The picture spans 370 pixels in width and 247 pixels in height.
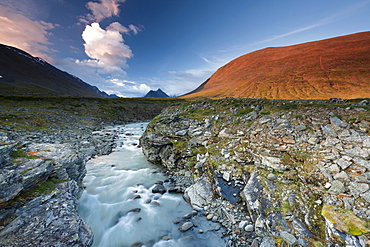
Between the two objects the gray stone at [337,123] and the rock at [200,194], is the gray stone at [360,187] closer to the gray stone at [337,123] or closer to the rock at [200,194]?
the gray stone at [337,123]

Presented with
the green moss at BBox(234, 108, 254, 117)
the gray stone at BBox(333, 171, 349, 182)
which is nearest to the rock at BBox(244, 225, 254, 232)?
the gray stone at BBox(333, 171, 349, 182)

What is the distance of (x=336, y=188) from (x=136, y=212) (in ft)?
31.0

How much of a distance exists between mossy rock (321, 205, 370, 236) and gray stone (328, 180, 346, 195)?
696 mm

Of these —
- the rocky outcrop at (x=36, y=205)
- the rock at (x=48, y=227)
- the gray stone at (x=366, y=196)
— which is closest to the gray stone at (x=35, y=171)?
the rocky outcrop at (x=36, y=205)

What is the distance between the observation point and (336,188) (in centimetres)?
558

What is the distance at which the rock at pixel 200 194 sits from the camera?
762cm

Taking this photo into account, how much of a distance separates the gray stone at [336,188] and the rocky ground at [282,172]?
3 centimetres

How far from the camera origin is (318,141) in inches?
294

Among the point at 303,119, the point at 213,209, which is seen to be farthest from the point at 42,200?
the point at 303,119

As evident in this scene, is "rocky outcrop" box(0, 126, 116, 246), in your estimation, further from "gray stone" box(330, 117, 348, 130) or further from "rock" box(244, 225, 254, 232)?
"gray stone" box(330, 117, 348, 130)

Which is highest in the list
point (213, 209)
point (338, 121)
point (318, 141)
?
point (338, 121)

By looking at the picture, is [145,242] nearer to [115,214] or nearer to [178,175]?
[115,214]

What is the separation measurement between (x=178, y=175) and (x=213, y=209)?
4.02 metres

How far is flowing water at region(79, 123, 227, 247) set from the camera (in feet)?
20.9
